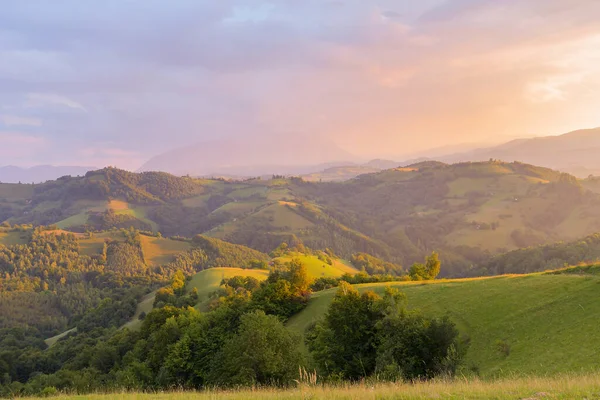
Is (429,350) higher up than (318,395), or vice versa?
(318,395)

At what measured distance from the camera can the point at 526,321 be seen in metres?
→ 32.8

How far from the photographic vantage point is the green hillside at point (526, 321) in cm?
2566

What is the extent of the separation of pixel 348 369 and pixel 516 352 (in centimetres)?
1342

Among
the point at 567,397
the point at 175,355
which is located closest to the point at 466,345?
the point at 567,397

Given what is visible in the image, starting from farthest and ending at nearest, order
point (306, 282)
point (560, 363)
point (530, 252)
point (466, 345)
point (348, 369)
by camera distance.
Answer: point (530, 252), point (306, 282), point (466, 345), point (348, 369), point (560, 363)

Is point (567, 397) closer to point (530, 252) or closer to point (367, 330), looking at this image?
point (367, 330)

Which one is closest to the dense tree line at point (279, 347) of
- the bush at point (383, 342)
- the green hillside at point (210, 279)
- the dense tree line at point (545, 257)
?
the bush at point (383, 342)

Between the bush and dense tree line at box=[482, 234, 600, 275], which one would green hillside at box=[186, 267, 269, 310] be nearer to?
the bush

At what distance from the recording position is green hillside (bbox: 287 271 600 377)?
2566 cm

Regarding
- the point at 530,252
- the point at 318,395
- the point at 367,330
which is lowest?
the point at 530,252

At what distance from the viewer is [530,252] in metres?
178

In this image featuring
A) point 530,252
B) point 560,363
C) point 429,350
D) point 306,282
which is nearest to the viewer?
point 560,363

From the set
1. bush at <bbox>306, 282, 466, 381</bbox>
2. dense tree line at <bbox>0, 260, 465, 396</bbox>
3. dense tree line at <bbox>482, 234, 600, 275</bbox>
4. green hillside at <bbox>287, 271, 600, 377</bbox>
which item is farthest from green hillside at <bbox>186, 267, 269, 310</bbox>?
dense tree line at <bbox>482, 234, 600, 275</bbox>

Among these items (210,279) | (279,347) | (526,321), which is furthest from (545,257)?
(279,347)
